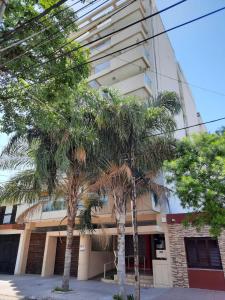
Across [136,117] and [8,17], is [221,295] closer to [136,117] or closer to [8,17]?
[136,117]

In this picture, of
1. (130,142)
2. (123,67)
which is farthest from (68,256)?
(123,67)

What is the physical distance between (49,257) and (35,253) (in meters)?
2.45

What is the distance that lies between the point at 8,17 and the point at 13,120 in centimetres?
312

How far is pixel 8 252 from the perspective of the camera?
20.0 meters

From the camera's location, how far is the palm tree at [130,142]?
10.1 metres

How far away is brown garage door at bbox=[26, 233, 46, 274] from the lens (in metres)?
18.9

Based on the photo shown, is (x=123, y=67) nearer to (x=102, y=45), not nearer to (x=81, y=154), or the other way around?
(x=102, y=45)

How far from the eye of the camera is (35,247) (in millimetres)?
19562

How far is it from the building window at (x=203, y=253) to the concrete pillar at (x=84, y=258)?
6557 millimetres

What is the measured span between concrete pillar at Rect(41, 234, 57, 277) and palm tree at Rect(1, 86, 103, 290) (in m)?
7.28

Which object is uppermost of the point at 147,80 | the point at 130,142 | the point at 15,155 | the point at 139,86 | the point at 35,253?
the point at 147,80

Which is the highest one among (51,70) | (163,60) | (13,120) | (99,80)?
(163,60)

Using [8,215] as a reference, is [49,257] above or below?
below

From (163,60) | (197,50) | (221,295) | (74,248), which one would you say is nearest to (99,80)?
(163,60)
